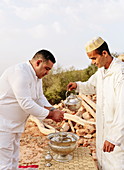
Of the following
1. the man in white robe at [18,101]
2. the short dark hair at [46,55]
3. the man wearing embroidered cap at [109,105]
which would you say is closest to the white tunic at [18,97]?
the man in white robe at [18,101]

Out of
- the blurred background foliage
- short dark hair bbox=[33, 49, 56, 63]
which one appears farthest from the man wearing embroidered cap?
the blurred background foliage

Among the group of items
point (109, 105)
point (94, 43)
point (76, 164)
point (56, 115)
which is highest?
point (94, 43)

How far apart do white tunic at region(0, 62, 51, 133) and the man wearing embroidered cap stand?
29.9 inches

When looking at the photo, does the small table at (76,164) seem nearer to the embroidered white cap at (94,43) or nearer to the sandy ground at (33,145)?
the embroidered white cap at (94,43)

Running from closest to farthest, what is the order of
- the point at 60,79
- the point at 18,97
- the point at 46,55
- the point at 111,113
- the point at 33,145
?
the point at 111,113
the point at 18,97
the point at 46,55
the point at 33,145
the point at 60,79

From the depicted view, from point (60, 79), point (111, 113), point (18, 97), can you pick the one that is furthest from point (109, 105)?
point (60, 79)

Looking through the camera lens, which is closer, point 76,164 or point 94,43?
point 76,164

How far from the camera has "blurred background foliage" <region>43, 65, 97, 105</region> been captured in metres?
9.27

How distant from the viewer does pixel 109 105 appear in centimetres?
236

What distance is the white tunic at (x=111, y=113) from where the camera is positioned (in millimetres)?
2104

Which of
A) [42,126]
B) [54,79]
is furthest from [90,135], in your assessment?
[54,79]

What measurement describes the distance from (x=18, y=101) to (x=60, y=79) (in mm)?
7336

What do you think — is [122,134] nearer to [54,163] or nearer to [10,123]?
[54,163]

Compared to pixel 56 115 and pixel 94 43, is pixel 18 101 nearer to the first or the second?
pixel 56 115
